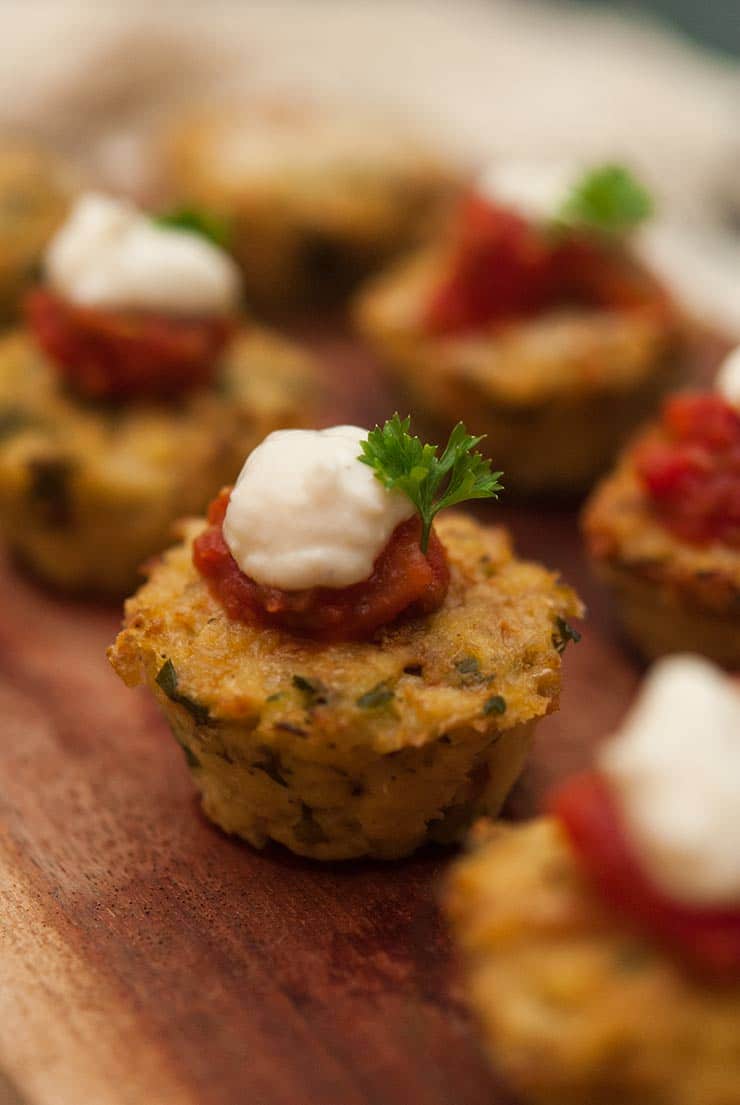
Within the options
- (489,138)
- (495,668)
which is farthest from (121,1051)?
(489,138)

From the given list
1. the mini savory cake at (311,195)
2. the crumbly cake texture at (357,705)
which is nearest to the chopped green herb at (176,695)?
the crumbly cake texture at (357,705)

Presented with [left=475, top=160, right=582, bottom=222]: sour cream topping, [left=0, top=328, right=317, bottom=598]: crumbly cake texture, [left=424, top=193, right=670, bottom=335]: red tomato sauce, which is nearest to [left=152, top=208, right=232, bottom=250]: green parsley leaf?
[left=0, top=328, right=317, bottom=598]: crumbly cake texture

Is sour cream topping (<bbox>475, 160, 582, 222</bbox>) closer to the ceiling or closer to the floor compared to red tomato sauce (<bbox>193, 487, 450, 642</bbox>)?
closer to the ceiling

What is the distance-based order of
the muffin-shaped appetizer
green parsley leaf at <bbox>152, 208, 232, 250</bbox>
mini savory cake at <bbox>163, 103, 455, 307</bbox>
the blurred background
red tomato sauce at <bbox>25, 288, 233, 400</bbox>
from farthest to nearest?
the blurred background, mini savory cake at <bbox>163, 103, 455, 307</bbox>, the muffin-shaped appetizer, green parsley leaf at <bbox>152, 208, 232, 250</bbox>, red tomato sauce at <bbox>25, 288, 233, 400</bbox>

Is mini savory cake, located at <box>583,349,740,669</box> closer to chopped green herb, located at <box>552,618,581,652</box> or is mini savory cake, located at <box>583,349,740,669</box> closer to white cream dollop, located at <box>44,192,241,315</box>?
chopped green herb, located at <box>552,618,581,652</box>

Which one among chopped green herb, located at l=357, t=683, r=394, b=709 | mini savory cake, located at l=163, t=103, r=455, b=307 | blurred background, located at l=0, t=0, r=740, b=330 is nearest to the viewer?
chopped green herb, located at l=357, t=683, r=394, b=709

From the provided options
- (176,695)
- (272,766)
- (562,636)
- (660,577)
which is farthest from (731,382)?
(176,695)

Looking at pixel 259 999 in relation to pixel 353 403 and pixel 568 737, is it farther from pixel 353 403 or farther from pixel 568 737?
pixel 353 403

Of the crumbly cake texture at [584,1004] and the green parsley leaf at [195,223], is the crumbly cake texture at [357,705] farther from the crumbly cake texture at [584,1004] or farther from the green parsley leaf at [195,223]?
Result: the green parsley leaf at [195,223]
